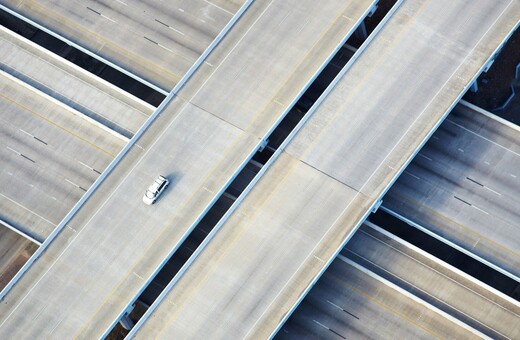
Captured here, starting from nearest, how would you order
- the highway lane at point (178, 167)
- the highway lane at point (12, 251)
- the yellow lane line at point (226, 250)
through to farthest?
the yellow lane line at point (226, 250) → the highway lane at point (178, 167) → the highway lane at point (12, 251)

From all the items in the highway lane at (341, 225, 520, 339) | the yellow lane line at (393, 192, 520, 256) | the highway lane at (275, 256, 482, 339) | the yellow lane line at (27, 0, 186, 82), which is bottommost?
the highway lane at (275, 256, 482, 339)

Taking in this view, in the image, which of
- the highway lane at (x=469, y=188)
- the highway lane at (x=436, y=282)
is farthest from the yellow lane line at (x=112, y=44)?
the highway lane at (x=469, y=188)

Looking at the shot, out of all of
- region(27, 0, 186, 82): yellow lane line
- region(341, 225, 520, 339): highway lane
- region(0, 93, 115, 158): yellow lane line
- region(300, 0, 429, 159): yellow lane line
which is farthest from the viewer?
region(27, 0, 186, 82): yellow lane line

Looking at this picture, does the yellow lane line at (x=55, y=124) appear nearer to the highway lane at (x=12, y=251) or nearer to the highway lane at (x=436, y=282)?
the highway lane at (x=12, y=251)

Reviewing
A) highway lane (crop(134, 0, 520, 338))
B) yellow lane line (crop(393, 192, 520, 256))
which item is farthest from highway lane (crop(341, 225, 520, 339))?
highway lane (crop(134, 0, 520, 338))

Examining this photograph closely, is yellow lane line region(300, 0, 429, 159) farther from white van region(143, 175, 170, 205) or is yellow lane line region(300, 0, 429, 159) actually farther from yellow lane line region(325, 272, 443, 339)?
white van region(143, 175, 170, 205)

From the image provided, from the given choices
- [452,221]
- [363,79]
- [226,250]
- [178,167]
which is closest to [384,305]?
[452,221]
